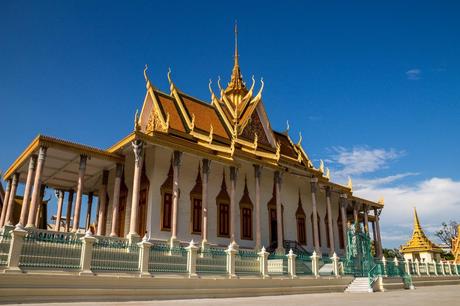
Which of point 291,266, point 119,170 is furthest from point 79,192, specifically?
point 291,266

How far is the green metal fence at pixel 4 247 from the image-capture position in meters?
8.21

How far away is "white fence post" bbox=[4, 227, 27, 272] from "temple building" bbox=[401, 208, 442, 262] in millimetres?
30905

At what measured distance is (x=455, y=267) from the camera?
1010 inches

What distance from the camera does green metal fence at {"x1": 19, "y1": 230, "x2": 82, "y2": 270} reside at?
868cm

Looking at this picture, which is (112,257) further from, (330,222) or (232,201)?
(330,222)

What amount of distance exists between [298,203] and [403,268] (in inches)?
246

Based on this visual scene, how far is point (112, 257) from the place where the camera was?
977 centimetres

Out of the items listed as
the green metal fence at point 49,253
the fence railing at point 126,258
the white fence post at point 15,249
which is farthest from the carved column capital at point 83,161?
the white fence post at point 15,249

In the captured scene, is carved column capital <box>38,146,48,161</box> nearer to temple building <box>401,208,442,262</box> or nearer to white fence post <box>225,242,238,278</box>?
white fence post <box>225,242,238,278</box>

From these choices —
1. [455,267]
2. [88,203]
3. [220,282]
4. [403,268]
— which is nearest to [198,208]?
[220,282]

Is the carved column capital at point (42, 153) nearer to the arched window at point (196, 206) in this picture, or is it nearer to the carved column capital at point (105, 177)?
the carved column capital at point (105, 177)

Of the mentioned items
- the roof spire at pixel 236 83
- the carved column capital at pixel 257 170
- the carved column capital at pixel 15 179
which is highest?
the roof spire at pixel 236 83

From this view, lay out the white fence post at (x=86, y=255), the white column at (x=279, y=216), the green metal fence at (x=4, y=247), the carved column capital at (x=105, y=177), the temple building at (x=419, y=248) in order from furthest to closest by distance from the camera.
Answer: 1. the temple building at (x=419, y=248)
2. the white column at (x=279, y=216)
3. the carved column capital at (x=105, y=177)
4. the white fence post at (x=86, y=255)
5. the green metal fence at (x=4, y=247)

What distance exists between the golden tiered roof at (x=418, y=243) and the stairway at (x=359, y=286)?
62.4 ft
